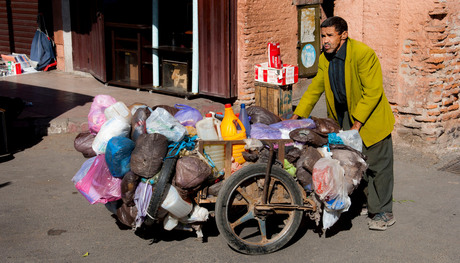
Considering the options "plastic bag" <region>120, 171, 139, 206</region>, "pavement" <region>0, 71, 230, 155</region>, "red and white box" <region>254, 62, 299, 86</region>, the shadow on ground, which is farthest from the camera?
"pavement" <region>0, 71, 230, 155</region>

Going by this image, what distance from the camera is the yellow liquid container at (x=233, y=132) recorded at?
15.2 ft

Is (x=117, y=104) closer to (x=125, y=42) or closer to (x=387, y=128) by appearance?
(x=387, y=128)

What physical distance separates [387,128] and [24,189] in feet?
12.9

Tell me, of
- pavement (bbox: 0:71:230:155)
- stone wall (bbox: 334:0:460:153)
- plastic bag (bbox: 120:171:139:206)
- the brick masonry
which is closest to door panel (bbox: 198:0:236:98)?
pavement (bbox: 0:71:230:155)

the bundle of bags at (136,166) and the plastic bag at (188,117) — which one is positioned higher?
the plastic bag at (188,117)

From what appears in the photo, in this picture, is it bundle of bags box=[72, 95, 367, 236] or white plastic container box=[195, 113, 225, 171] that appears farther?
white plastic container box=[195, 113, 225, 171]

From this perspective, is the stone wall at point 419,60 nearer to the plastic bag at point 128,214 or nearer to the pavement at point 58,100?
the pavement at point 58,100

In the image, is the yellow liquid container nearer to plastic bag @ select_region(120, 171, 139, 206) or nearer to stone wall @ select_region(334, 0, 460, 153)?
plastic bag @ select_region(120, 171, 139, 206)

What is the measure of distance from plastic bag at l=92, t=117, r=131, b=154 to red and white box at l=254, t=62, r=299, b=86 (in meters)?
3.76

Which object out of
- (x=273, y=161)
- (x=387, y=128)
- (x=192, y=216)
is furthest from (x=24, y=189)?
(x=387, y=128)

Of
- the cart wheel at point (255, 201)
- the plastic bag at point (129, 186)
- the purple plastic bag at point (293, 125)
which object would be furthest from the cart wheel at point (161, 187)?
the purple plastic bag at point (293, 125)

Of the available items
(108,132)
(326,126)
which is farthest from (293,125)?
(108,132)

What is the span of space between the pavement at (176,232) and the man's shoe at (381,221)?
2.2 inches

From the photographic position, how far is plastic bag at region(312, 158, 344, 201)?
448 centimetres
